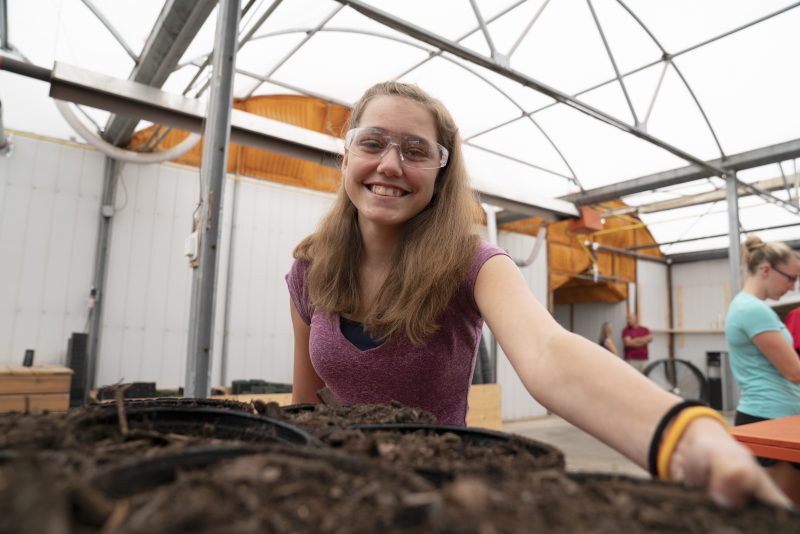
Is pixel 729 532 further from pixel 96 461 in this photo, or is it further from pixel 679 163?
pixel 679 163

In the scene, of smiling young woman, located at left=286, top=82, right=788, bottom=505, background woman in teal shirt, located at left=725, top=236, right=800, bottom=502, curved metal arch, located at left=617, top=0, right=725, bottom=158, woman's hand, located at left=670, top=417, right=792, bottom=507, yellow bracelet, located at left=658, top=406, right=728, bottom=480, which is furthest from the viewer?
curved metal arch, located at left=617, top=0, right=725, bottom=158

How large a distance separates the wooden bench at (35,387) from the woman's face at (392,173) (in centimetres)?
362

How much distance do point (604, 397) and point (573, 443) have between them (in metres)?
5.89

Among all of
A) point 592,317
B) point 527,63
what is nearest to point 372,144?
point 527,63

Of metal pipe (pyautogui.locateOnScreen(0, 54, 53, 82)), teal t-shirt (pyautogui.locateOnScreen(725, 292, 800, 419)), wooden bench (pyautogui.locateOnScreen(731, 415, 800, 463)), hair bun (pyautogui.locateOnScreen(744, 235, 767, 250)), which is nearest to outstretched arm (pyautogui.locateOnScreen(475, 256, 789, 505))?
wooden bench (pyautogui.locateOnScreen(731, 415, 800, 463))

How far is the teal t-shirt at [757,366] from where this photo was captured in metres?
2.27

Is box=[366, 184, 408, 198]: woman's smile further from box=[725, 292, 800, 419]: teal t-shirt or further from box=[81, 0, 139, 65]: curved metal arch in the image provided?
box=[81, 0, 139, 65]: curved metal arch

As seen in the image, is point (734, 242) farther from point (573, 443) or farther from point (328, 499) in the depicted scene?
point (328, 499)

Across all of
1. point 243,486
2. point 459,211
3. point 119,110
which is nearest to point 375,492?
point 243,486

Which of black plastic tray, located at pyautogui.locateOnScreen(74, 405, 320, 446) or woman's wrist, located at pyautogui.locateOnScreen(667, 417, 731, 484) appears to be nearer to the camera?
woman's wrist, located at pyautogui.locateOnScreen(667, 417, 731, 484)

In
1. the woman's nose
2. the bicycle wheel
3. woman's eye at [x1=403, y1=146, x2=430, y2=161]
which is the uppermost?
woman's eye at [x1=403, y1=146, x2=430, y2=161]

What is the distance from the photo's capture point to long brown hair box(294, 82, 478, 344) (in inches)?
45.5

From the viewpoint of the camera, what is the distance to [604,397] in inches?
26.1

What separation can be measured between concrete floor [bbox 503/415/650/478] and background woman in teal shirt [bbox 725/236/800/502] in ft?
6.55
